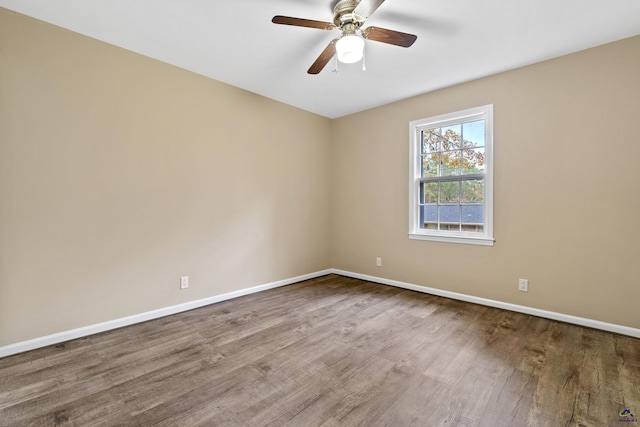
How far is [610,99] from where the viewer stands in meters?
2.50

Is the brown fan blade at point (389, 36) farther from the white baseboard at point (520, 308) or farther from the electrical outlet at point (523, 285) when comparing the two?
the white baseboard at point (520, 308)

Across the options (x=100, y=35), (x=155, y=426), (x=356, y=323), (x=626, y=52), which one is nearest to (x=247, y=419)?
(x=155, y=426)

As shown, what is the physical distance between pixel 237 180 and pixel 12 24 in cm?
214

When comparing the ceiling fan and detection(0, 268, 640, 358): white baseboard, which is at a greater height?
the ceiling fan

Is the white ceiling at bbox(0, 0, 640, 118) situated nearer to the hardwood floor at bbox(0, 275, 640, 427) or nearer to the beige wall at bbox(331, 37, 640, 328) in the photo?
the beige wall at bbox(331, 37, 640, 328)

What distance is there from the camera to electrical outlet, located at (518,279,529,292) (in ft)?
9.55

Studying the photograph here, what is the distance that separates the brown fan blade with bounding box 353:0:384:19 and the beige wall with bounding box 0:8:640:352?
1.96 m

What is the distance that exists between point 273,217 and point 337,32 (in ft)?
7.65

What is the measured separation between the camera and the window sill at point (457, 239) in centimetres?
317

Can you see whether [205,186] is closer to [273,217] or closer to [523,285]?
[273,217]

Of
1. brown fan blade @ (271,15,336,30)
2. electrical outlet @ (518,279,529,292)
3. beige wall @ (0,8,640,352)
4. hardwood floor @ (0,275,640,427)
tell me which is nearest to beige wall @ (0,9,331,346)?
beige wall @ (0,8,640,352)

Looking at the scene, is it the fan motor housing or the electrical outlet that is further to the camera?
the electrical outlet

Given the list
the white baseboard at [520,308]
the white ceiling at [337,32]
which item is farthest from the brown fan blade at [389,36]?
the white baseboard at [520,308]

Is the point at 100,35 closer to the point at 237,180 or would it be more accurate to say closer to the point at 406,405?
the point at 237,180
